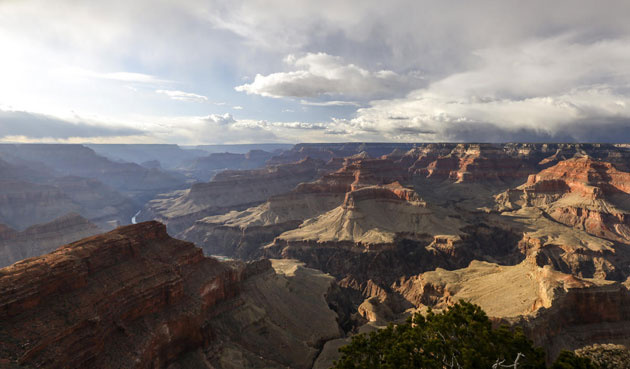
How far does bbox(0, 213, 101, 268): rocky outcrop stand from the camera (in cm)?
13112

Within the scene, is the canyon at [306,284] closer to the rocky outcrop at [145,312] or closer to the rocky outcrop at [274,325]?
the rocky outcrop at [145,312]

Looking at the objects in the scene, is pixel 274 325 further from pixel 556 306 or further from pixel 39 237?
pixel 39 237

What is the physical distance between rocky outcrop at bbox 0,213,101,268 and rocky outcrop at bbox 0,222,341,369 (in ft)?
394

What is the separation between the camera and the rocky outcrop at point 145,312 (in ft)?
120

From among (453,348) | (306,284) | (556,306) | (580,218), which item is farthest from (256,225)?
(580,218)

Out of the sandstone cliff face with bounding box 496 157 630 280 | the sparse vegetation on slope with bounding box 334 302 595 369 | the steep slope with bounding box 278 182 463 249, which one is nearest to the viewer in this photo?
the sparse vegetation on slope with bounding box 334 302 595 369

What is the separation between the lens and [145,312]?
155 ft

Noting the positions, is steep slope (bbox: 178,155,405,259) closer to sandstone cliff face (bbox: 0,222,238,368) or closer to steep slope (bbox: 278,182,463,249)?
steep slope (bbox: 278,182,463,249)

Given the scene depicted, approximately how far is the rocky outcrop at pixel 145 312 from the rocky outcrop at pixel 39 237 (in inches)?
4728

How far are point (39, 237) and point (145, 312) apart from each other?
13741 cm

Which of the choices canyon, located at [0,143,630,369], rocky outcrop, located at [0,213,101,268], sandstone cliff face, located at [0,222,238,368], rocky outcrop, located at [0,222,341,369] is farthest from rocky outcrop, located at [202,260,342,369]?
rocky outcrop, located at [0,213,101,268]

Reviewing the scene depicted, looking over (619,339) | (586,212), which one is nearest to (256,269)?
(619,339)

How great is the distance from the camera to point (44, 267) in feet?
134

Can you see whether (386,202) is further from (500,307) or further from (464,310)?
(464,310)
